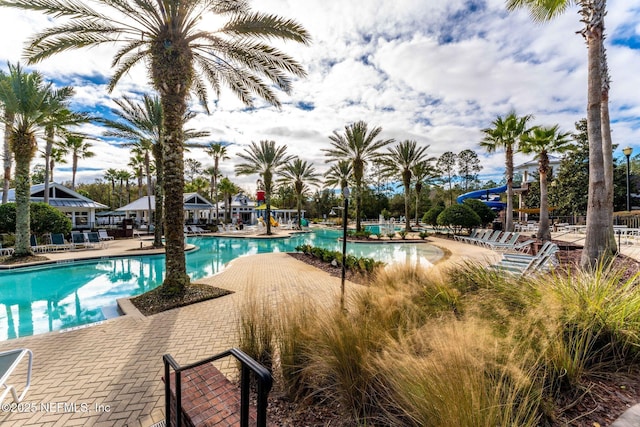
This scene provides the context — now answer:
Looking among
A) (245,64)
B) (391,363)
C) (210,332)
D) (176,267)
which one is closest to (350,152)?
(245,64)

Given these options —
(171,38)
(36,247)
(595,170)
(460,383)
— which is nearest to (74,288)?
(36,247)

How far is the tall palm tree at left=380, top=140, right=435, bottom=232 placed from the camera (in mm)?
24422

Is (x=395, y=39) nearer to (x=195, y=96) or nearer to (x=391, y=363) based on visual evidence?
(x=195, y=96)

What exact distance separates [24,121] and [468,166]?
59.3 metres

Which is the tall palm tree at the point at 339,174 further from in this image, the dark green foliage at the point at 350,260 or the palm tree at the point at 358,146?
the dark green foliage at the point at 350,260

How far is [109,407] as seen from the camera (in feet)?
8.91

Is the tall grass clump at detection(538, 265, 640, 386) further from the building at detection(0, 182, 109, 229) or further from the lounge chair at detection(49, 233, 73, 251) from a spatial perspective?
the building at detection(0, 182, 109, 229)

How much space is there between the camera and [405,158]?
24.9 meters

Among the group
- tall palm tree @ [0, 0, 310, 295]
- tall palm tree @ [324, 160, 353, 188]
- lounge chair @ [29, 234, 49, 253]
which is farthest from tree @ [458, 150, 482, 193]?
lounge chair @ [29, 234, 49, 253]

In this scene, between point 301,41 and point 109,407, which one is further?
point 301,41

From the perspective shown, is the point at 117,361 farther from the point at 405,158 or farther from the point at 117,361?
the point at 405,158

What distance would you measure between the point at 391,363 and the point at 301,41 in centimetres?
764

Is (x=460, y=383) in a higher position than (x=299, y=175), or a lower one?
lower

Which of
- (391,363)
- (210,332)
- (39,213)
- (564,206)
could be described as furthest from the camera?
(564,206)
